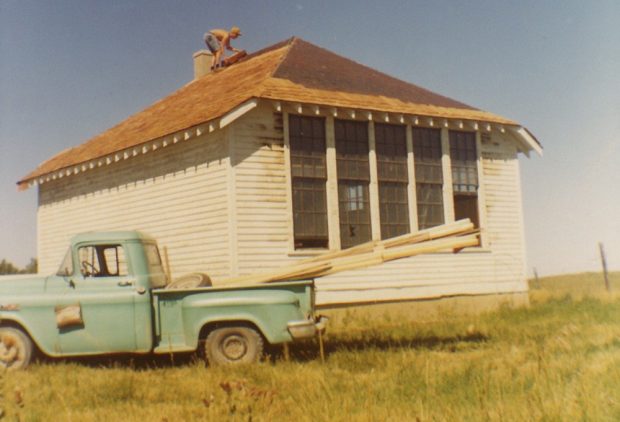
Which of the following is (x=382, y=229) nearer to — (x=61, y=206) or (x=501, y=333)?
(x=501, y=333)

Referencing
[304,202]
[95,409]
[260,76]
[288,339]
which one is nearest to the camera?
[95,409]

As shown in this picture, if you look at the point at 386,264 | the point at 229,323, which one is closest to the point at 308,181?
the point at 386,264

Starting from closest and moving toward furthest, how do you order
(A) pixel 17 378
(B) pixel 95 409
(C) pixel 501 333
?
(B) pixel 95 409 → (A) pixel 17 378 → (C) pixel 501 333

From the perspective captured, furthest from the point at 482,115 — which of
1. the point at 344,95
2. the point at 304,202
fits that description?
the point at 304,202

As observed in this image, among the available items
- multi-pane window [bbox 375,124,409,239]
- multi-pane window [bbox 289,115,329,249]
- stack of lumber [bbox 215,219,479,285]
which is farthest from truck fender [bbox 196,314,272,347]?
multi-pane window [bbox 375,124,409,239]

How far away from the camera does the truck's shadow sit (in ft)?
28.3

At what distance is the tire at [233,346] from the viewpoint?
26.3 feet

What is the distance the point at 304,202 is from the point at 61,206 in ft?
26.9

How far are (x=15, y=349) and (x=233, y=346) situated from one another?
288 cm

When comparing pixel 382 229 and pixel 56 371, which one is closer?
pixel 56 371

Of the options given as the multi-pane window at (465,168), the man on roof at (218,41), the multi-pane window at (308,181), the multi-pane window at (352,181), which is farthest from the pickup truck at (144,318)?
the man on roof at (218,41)

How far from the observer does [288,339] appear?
804 centimetres

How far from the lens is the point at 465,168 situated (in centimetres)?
1568

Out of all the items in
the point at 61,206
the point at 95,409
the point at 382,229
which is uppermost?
the point at 61,206
